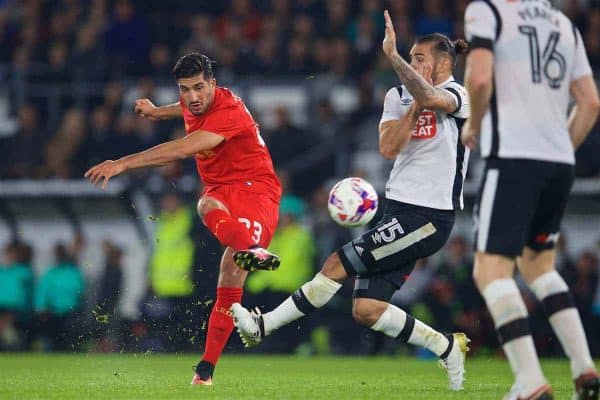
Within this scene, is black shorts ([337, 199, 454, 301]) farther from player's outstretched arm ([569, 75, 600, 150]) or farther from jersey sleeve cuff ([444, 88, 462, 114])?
player's outstretched arm ([569, 75, 600, 150])

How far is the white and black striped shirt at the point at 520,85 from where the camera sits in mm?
6613

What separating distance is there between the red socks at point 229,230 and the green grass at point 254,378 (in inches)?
39.3

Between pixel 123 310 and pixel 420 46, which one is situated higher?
pixel 420 46

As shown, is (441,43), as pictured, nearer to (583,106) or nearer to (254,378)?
(583,106)

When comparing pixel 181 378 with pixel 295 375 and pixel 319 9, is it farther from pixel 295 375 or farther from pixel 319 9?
pixel 319 9

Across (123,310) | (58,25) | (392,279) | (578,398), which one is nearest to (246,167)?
(392,279)

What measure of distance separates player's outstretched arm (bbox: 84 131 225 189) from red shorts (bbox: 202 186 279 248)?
505 mm

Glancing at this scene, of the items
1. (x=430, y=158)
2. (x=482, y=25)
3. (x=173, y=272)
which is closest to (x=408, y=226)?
(x=430, y=158)

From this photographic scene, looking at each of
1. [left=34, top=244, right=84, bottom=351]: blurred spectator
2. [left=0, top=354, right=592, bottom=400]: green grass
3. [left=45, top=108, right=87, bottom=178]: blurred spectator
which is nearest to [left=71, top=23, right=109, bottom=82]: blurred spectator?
[left=45, top=108, right=87, bottom=178]: blurred spectator

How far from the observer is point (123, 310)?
16.8 m

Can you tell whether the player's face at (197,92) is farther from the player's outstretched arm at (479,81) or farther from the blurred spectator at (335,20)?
the blurred spectator at (335,20)

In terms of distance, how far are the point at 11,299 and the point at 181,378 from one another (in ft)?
23.5

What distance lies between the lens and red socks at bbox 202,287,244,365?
350 inches

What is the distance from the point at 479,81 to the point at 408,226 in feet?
7.89
